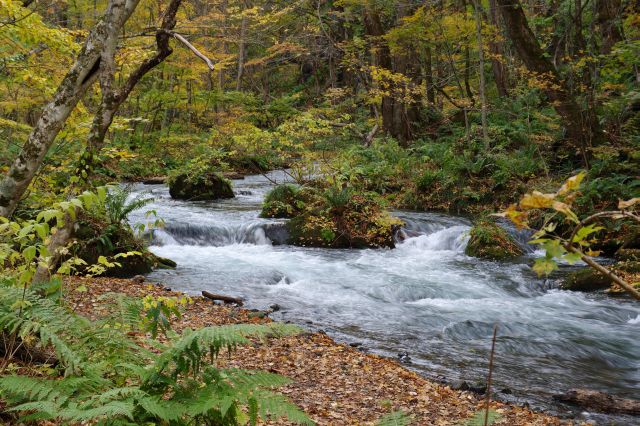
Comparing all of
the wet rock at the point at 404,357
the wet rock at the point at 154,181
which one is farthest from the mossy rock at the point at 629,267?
the wet rock at the point at 154,181

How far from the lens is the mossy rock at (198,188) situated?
56.4 feet

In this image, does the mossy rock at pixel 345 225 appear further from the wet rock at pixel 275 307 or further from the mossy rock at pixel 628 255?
the wet rock at pixel 275 307

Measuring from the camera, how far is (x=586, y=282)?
9.59 m

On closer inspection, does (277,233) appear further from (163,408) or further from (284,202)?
(163,408)

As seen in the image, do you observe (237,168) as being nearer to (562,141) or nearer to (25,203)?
(562,141)

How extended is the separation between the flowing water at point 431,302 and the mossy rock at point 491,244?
0.34m

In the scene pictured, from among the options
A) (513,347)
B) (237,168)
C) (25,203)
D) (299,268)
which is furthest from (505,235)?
(237,168)

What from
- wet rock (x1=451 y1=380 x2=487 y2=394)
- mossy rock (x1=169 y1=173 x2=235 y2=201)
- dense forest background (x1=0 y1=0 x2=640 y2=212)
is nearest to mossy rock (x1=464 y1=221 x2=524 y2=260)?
dense forest background (x1=0 y1=0 x2=640 y2=212)

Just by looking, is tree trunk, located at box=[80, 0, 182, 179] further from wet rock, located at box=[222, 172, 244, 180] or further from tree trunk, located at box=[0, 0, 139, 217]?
wet rock, located at box=[222, 172, 244, 180]

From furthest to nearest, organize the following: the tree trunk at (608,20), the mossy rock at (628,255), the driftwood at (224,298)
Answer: the tree trunk at (608,20) → the mossy rock at (628,255) → the driftwood at (224,298)

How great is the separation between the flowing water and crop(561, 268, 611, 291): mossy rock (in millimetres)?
283

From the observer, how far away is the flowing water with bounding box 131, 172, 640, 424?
20.0ft

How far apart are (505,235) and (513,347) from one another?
603 cm

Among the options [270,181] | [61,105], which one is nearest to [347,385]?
[61,105]
